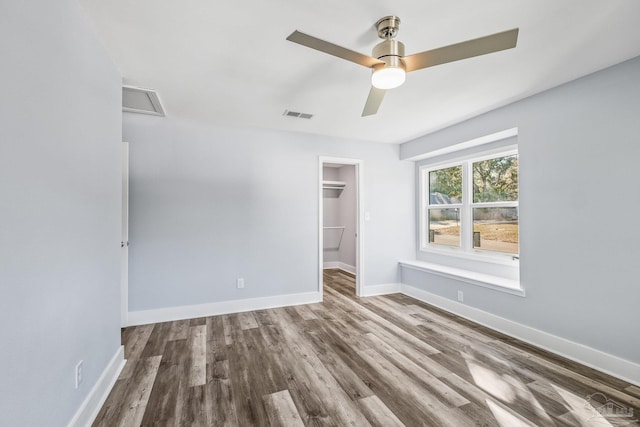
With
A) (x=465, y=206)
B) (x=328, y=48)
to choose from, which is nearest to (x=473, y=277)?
(x=465, y=206)

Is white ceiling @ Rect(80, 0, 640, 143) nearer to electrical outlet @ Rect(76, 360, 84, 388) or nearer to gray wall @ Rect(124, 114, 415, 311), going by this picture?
gray wall @ Rect(124, 114, 415, 311)

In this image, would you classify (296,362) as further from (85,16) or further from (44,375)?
(85,16)

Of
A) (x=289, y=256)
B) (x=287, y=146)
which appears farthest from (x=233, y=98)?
(x=289, y=256)

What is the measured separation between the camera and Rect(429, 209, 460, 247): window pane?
4258mm

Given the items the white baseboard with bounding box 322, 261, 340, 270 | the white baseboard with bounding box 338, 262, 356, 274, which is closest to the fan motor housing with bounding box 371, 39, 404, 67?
the white baseboard with bounding box 338, 262, 356, 274

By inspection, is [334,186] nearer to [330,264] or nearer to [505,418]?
[330,264]

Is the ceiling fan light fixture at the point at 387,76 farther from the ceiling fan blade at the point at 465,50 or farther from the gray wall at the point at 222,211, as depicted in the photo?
the gray wall at the point at 222,211

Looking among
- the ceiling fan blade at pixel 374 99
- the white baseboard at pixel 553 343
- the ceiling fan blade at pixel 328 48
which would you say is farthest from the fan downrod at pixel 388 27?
the white baseboard at pixel 553 343

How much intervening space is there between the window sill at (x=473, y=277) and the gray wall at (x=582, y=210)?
10 cm

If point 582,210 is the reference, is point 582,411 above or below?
below

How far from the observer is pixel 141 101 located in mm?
2955

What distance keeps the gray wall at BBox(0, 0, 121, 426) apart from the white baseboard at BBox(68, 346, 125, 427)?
5 cm

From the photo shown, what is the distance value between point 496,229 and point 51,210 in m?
4.22

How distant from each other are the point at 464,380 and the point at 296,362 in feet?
4.44
